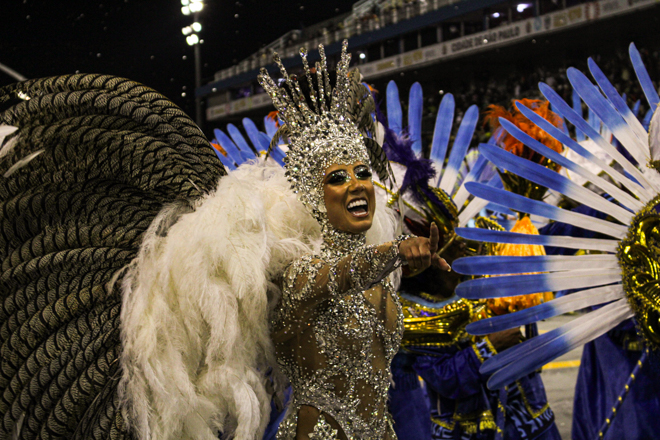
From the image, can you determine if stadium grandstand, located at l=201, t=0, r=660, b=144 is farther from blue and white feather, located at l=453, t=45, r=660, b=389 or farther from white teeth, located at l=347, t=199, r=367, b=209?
white teeth, located at l=347, t=199, r=367, b=209

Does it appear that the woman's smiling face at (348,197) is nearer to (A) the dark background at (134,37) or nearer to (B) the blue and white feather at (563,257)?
(B) the blue and white feather at (563,257)

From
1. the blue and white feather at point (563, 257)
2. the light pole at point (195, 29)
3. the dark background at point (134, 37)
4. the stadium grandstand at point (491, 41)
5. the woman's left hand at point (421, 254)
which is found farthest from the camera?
the stadium grandstand at point (491, 41)

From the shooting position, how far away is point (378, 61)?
596 cm

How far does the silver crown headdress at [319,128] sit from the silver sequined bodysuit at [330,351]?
0.21m

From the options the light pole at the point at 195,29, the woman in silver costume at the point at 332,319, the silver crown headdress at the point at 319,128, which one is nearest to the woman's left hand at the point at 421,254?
the woman in silver costume at the point at 332,319

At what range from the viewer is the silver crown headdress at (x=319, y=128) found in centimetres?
152

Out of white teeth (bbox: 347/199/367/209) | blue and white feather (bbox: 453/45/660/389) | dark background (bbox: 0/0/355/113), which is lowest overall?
blue and white feather (bbox: 453/45/660/389)

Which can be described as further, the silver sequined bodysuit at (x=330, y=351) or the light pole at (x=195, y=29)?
the light pole at (x=195, y=29)

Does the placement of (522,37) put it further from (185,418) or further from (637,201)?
(185,418)

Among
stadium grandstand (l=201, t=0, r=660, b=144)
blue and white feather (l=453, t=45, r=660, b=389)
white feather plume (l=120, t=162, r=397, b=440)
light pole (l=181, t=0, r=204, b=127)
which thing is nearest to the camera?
white feather plume (l=120, t=162, r=397, b=440)

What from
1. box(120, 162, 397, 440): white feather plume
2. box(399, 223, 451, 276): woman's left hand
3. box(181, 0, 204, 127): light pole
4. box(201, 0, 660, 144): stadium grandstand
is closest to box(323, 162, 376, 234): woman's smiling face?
box(120, 162, 397, 440): white feather plume

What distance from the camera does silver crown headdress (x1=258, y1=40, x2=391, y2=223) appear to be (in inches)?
59.9

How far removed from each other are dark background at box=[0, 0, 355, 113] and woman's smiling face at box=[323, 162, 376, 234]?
71.4 inches

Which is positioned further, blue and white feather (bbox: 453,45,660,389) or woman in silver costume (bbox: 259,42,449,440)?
blue and white feather (bbox: 453,45,660,389)
